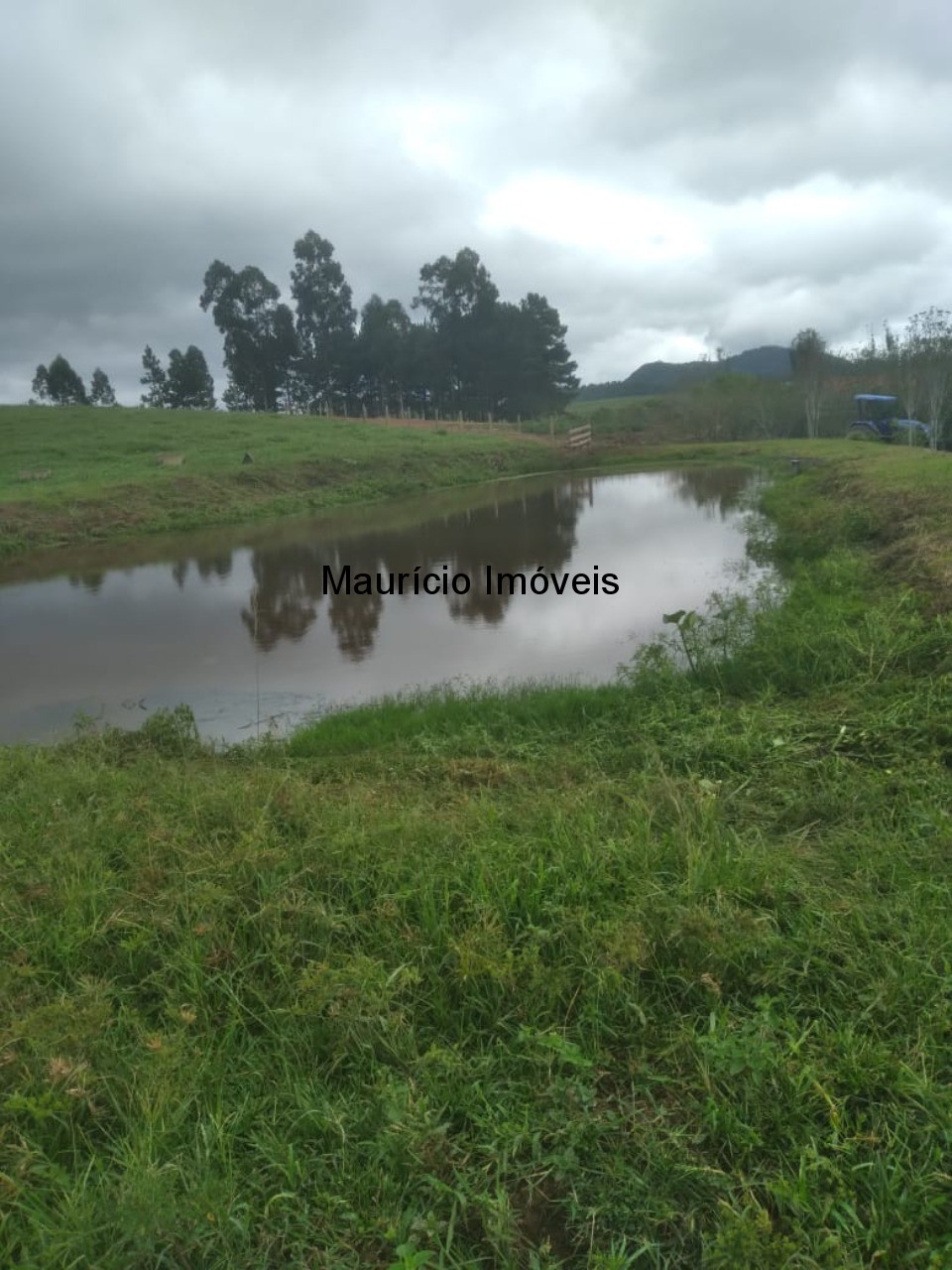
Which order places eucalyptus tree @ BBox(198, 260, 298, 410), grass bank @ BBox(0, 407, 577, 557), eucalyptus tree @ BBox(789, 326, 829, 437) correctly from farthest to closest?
eucalyptus tree @ BBox(198, 260, 298, 410) < eucalyptus tree @ BBox(789, 326, 829, 437) < grass bank @ BBox(0, 407, 577, 557)

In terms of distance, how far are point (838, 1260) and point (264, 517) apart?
20.4m

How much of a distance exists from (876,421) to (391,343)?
3082cm

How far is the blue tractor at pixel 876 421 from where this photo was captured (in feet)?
107

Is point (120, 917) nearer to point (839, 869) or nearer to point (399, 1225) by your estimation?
point (399, 1225)

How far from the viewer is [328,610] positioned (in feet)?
36.0

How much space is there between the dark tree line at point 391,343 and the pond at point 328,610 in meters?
36.9

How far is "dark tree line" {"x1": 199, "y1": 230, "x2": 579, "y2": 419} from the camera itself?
53.0 meters

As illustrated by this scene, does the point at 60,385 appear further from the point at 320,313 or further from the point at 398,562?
the point at 398,562

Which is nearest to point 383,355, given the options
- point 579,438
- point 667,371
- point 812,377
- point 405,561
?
point 579,438

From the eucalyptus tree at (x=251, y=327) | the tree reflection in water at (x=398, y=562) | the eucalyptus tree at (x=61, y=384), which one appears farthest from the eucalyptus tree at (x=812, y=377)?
the eucalyptus tree at (x=61, y=384)

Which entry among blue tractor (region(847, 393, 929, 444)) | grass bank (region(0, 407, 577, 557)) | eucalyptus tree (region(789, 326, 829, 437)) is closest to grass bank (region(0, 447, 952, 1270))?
grass bank (region(0, 407, 577, 557))

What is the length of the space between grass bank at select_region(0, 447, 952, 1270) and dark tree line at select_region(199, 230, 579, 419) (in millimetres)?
51510

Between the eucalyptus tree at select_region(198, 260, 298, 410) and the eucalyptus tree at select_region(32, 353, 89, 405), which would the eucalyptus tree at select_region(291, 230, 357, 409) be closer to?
the eucalyptus tree at select_region(198, 260, 298, 410)

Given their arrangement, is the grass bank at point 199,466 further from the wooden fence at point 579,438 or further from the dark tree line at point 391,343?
the dark tree line at point 391,343
